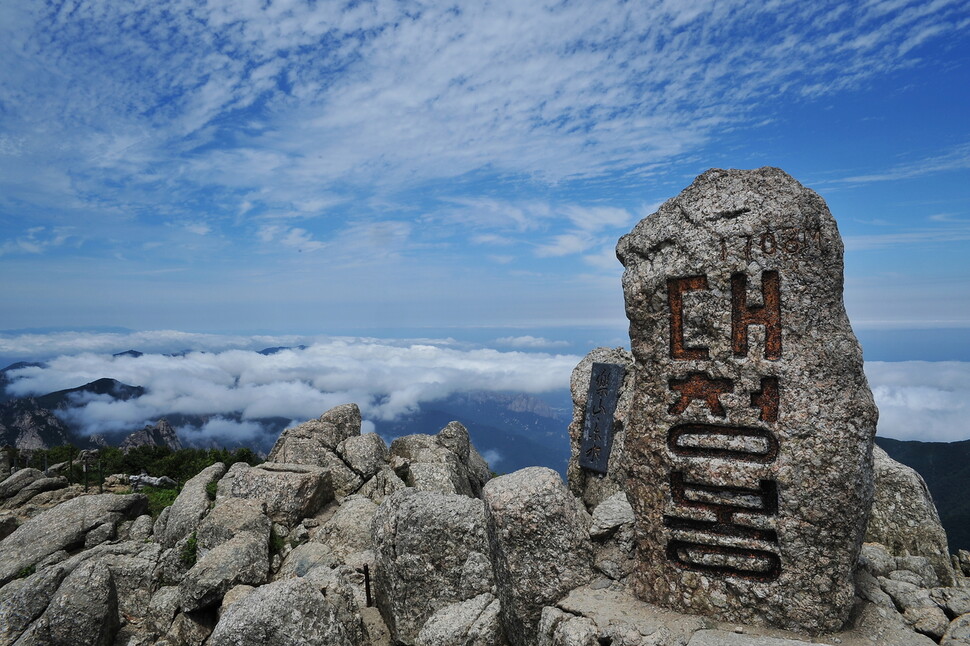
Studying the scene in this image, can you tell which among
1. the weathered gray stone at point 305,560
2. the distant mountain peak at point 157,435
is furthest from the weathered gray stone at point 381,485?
the distant mountain peak at point 157,435

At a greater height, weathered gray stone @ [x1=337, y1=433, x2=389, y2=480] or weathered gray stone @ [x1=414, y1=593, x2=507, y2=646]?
weathered gray stone @ [x1=337, y1=433, x2=389, y2=480]

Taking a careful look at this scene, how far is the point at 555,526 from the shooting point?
29.7 ft

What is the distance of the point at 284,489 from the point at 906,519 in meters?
15.6

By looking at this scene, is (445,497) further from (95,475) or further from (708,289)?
(95,475)

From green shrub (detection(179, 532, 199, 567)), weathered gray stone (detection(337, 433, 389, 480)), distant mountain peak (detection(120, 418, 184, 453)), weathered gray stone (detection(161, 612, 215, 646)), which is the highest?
weathered gray stone (detection(337, 433, 389, 480))

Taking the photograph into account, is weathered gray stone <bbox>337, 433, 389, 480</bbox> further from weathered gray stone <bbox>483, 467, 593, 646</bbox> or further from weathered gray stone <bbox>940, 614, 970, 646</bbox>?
weathered gray stone <bbox>940, 614, 970, 646</bbox>

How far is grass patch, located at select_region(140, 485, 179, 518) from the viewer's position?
21.6 metres

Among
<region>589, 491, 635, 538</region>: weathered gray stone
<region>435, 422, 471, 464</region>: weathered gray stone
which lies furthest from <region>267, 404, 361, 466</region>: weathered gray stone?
<region>589, 491, 635, 538</region>: weathered gray stone

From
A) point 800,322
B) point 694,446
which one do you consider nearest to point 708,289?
point 800,322

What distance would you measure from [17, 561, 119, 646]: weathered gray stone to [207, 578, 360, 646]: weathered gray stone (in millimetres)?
4948

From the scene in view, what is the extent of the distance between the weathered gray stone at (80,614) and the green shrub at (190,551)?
1.92 m

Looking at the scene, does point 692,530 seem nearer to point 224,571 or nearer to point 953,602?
point 953,602

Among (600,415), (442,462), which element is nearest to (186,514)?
(442,462)

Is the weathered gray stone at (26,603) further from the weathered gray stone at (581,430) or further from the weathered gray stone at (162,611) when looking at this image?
the weathered gray stone at (581,430)
